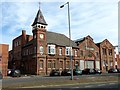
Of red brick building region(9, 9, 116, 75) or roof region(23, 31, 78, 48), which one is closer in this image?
red brick building region(9, 9, 116, 75)

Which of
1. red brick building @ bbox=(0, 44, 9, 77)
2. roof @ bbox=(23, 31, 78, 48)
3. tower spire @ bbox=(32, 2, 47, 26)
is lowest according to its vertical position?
red brick building @ bbox=(0, 44, 9, 77)

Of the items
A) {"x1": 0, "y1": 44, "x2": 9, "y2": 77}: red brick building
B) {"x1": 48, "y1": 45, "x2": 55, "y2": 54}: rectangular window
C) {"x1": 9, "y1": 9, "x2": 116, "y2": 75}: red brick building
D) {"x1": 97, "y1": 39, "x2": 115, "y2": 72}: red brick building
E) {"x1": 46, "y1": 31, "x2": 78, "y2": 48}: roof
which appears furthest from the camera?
{"x1": 97, "y1": 39, "x2": 115, "y2": 72}: red brick building

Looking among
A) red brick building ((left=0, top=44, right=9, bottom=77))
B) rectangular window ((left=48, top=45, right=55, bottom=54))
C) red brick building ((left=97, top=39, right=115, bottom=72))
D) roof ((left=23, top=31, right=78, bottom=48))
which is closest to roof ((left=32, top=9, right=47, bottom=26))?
roof ((left=23, top=31, right=78, bottom=48))

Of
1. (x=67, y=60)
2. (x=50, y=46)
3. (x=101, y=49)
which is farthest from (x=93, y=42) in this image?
(x=50, y=46)

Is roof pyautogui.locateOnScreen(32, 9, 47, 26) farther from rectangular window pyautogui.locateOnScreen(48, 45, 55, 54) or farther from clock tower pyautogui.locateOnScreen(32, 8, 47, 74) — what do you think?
rectangular window pyautogui.locateOnScreen(48, 45, 55, 54)

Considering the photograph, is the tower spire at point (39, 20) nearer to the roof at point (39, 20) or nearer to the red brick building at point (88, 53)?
the roof at point (39, 20)

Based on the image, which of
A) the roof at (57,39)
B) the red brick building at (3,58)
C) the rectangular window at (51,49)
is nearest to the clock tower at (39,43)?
the rectangular window at (51,49)

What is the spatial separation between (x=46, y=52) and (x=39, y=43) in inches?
121

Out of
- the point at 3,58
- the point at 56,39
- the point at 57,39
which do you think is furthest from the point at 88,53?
the point at 3,58

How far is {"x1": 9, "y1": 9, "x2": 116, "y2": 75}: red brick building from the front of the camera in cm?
5394

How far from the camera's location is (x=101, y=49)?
7119 cm

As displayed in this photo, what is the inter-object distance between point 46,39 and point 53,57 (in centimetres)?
515

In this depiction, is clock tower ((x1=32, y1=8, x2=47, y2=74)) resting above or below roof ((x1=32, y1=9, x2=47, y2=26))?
below

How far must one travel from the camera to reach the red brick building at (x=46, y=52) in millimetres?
53944
